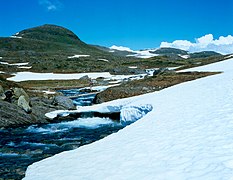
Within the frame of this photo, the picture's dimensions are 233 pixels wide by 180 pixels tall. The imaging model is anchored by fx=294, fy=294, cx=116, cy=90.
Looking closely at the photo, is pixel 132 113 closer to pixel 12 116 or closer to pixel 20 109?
pixel 12 116

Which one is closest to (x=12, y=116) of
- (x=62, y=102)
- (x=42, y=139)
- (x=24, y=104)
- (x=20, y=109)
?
(x=20, y=109)

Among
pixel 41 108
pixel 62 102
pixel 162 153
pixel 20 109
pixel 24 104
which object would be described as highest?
pixel 24 104

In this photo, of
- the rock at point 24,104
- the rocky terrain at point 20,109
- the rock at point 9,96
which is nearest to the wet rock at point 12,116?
the rocky terrain at point 20,109

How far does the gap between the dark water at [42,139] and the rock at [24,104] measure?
240 cm

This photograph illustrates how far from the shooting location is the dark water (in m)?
11.9

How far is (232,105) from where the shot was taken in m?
11.4

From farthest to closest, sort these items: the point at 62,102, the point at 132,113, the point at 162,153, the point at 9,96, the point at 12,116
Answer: the point at 62,102
the point at 9,96
the point at 12,116
the point at 132,113
the point at 162,153

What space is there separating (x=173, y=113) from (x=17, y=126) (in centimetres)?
1157

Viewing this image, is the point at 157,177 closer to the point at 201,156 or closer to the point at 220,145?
the point at 201,156

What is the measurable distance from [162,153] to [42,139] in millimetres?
10121

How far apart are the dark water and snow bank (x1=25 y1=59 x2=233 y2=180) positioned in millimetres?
3060

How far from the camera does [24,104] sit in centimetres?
2194

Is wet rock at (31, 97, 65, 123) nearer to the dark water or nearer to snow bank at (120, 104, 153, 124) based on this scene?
the dark water

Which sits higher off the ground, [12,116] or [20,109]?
[20,109]
